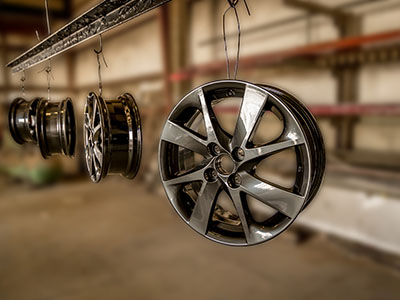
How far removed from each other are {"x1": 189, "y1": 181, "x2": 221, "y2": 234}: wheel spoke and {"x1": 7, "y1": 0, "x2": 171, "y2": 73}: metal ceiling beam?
1.90ft

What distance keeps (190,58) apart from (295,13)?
2.55 metres

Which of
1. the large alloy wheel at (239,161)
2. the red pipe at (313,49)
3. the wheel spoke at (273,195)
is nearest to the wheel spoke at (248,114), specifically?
the large alloy wheel at (239,161)

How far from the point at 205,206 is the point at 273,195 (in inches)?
9.1

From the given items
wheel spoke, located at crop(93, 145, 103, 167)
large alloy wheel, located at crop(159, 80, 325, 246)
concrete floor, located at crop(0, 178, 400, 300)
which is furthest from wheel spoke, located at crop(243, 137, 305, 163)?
concrete floor, located at crop(0, 178, 400, 300)

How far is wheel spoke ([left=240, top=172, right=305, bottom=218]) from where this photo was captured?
0.92m

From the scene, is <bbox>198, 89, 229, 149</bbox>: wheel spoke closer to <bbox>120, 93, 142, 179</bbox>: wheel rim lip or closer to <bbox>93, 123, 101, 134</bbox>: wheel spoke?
<bbox>120, 93, 142, 179</bbox>: wheel rim lip

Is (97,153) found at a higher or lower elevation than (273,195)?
higher

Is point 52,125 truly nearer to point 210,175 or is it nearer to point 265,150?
point 210,175

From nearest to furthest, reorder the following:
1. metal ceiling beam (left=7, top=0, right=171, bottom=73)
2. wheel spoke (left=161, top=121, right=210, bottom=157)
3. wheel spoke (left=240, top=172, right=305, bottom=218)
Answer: wheel spoke (left=240, top=172, right=305, bottom=218) → metal ceiling beam (left=7, top=0, right=171, bottom=73) → wheel spoke (left=161, top=121, right=210, bottom=157)

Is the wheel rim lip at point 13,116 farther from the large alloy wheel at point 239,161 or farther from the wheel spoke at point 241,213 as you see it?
the wheel spoke at point 241,213

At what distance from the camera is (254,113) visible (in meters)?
1.00

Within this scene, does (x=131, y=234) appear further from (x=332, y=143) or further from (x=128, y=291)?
(x=332, y=143)

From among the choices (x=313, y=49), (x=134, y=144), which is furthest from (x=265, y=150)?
(x=313, y=49)

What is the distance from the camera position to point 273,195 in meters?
0.99
